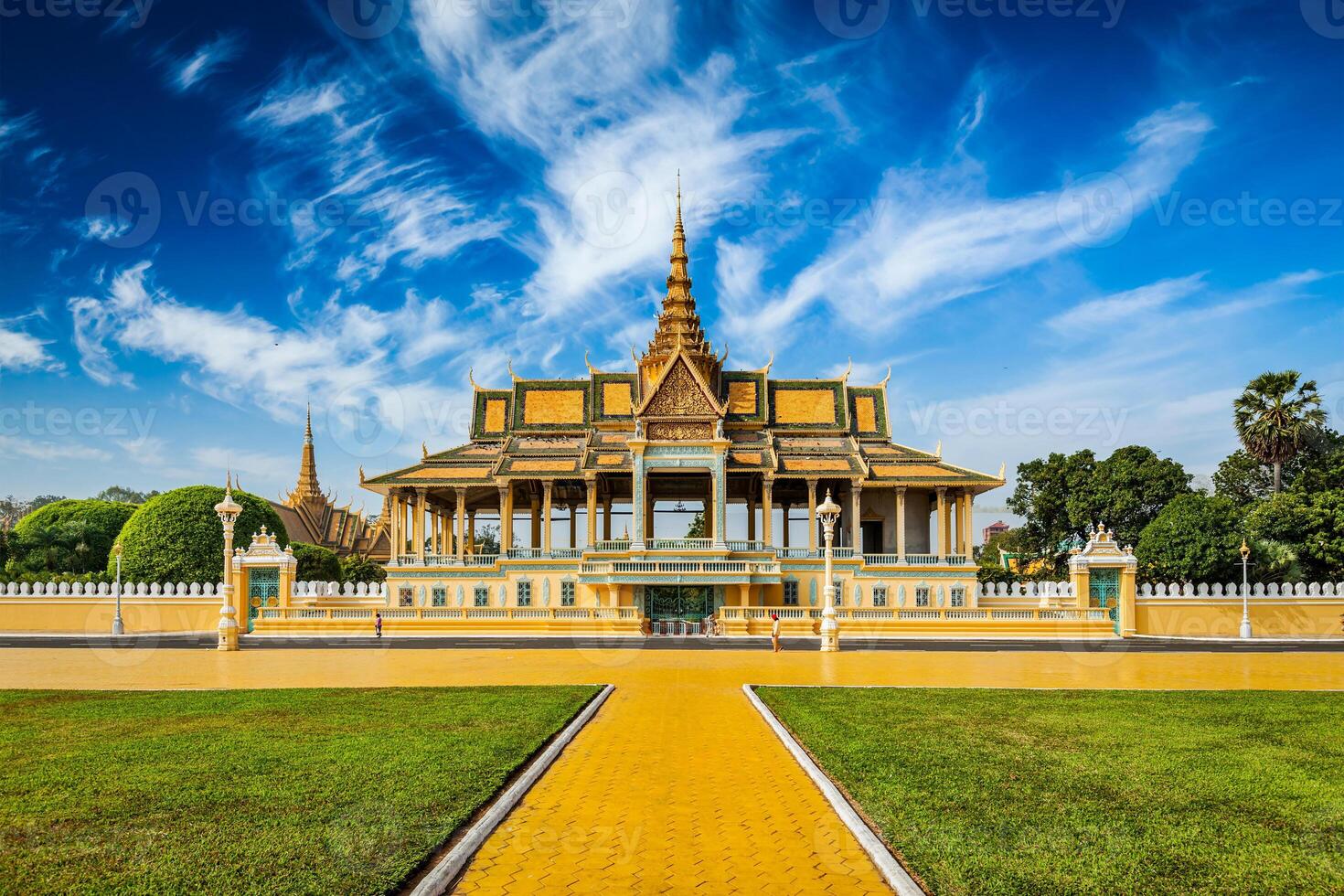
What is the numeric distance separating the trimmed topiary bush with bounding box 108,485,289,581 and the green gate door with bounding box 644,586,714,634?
75.7 feet

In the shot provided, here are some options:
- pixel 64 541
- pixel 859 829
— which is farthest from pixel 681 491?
pixel 859 829

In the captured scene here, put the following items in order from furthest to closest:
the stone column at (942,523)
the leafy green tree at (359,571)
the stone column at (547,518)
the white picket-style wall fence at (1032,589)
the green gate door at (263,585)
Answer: the leafy green tree at (359,571) < the stone column at (547,518) < the stone column at (942,523) < the white picket-style wall fence at (1032,589) < the green gate door at (263,585)

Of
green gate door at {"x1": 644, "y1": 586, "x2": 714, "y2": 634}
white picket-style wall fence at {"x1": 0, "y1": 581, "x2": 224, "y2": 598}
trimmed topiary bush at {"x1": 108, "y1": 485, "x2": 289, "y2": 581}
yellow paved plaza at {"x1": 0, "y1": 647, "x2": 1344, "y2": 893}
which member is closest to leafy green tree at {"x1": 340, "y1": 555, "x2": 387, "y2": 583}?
trimmed topiary bush at {"x1": 108, "y1": 485, "x2": 289, "y2": 581}

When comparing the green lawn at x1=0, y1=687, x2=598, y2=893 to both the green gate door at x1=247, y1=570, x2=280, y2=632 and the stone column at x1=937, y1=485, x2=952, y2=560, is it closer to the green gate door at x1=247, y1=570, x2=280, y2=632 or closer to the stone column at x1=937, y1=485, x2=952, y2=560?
the green gate door at x1=247, y1=570, x2=280, y2=632

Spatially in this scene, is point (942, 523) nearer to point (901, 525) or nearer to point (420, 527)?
point (901, 525)

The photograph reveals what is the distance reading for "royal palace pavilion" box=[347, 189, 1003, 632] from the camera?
41.1 metres

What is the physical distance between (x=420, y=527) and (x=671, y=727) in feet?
114

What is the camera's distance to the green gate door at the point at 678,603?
40312mm

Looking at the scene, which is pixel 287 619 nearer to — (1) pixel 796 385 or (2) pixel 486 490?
(2) pixel 486 490

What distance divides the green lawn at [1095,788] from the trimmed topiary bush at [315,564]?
43590 millimetres

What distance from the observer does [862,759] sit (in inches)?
401

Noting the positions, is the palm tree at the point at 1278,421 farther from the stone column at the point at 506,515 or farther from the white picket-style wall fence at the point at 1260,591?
the stone column at the point at 506,515

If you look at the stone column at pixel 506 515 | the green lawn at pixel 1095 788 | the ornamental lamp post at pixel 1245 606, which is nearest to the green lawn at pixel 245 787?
the green lawn at pixel 1095 788

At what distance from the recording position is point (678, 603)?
40500mm
